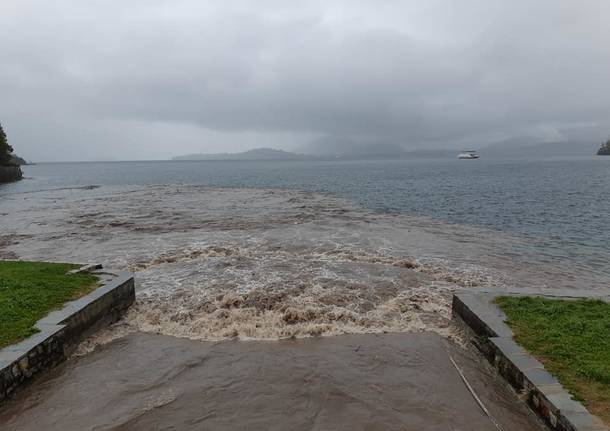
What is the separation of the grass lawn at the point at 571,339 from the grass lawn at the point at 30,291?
10896 millimetres

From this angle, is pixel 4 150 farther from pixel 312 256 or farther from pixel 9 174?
pixel 312 256

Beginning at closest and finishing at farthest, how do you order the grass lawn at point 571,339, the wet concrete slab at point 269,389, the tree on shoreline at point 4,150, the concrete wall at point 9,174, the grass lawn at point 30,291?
the grass lawn at point 571,339
the wet concrete slab at point 269,389
the grass lawn at point 30,291
the tree on shoreline at point 4,150
the concrete wall at point 9,174

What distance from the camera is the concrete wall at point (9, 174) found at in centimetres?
8155

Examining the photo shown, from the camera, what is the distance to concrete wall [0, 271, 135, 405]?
7324 mm

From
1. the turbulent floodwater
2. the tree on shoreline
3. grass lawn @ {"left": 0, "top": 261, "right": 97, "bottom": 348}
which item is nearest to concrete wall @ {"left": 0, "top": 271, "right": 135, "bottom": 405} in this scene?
grass lawn @ {"left": 0, "top": 261, "right": 97, "bottom": 348}

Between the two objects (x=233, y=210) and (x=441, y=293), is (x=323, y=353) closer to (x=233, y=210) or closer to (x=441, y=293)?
(x=441, y=293)

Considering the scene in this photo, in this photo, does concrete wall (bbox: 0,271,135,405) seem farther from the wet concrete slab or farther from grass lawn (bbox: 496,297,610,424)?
grass lawn (bbox: 496,297,610,424)

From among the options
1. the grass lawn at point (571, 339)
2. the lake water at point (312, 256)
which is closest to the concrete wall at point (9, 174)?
the lake water at point (312, 256)

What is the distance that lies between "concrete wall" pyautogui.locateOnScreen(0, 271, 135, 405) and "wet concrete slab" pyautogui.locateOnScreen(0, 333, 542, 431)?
1.03 feet

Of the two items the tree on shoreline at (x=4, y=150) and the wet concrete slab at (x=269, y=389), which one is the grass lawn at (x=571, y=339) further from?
the tree on shoreline at (x=4, y=150)

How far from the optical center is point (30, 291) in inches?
409

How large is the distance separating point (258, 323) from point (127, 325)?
151 inches

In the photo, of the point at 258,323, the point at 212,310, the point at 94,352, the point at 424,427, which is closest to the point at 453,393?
the point at 424,427

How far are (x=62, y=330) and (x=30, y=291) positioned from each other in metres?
2.68
